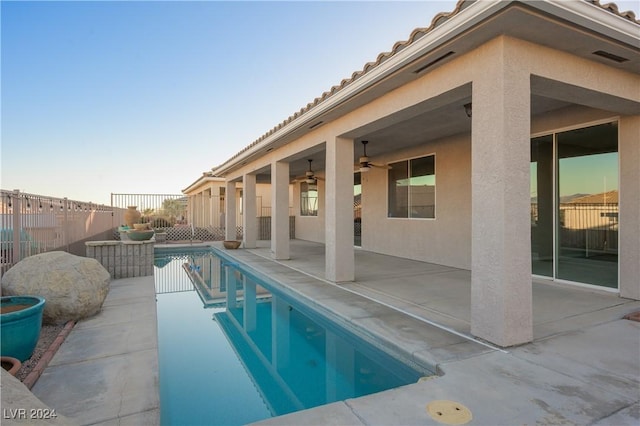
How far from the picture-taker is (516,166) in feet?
12.0

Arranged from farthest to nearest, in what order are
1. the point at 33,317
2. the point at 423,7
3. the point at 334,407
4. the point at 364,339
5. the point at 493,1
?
the point at 423,7 < the point at 364,339 < the point at 33,317 < the point at 493,1 < the point at 334,407

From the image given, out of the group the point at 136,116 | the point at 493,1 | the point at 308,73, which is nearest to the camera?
the point at 493,1

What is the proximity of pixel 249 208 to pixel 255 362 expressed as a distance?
10.0 metres

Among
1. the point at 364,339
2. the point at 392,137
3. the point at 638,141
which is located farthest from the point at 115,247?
the point at 638,141

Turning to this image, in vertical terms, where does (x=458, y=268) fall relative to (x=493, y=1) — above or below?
below

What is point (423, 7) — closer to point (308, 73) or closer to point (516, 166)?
point (516, 166)

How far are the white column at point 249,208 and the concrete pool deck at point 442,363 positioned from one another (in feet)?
26.0

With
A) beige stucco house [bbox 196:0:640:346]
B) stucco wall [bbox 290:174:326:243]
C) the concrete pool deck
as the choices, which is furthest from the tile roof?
stucco wall [bbox 290:174:326:243]

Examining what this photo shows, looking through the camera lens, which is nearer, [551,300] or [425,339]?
[425,339]

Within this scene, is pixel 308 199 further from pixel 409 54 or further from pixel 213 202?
pixel 409 54

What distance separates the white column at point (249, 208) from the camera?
13891 mm

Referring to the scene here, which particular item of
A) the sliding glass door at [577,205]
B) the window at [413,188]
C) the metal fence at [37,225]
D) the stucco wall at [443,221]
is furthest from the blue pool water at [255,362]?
the window at [413,188]

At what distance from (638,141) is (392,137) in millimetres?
4750

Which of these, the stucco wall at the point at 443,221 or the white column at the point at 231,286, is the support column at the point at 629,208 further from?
the white column at the point at 231,286
